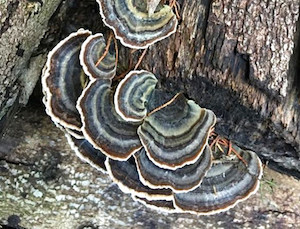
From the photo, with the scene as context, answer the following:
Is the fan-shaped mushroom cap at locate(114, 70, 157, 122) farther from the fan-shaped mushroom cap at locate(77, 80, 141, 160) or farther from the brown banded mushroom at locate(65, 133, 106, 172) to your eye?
the brown banded mushroom at locate(65, 133, 106, 172)

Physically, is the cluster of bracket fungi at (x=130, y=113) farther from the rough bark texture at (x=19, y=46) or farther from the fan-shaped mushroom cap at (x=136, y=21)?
the rough bark texture at (x=19, y=46)

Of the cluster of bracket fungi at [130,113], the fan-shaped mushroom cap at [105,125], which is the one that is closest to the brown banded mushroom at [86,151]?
the cluster of bracket fungi at [130,113]

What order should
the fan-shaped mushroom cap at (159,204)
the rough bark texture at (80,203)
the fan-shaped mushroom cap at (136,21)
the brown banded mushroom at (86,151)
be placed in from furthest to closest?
the rough bark texture at (80,203)
the fan-shaped mushroom cap at (159,204)
the brown banded mushroom at (86,151)
the fan-shaped mushroom cap at (136,21)

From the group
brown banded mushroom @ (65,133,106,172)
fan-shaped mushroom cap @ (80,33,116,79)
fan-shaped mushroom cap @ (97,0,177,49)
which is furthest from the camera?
brown banded mushroom @ (65,133,106,172)

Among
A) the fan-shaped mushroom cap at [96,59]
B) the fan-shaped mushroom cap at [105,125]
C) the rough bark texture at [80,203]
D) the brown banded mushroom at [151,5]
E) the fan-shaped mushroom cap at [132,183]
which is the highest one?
the brown banded mushroom at [151,5]

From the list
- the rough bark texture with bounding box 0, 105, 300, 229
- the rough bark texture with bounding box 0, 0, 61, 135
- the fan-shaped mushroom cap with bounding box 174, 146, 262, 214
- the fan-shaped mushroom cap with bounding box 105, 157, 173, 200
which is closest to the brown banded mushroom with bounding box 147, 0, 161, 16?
the rough bark texture with bounding box 0, 0, 61, 135

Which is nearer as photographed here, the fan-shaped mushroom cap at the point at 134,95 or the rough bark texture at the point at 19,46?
the fan-shaped mushroom cap at the point at 134,95

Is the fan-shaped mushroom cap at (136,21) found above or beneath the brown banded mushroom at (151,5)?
beneath
